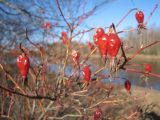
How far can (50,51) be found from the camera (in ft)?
21.8

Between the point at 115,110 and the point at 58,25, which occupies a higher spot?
the point at 58,25

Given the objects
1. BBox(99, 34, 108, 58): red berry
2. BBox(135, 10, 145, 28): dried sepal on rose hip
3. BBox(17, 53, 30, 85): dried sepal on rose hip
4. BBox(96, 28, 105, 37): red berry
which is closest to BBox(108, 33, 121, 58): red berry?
BBox(99, 34, 108, 58): red berry

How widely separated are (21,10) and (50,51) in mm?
1014

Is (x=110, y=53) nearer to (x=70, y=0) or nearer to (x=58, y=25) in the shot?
(x=70, y=0)

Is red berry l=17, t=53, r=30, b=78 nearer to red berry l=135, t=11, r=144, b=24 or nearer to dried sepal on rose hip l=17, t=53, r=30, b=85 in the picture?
dried sepal on rose hip l=17, t=53, r=30, b=85

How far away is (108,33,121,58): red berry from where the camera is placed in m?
1.17

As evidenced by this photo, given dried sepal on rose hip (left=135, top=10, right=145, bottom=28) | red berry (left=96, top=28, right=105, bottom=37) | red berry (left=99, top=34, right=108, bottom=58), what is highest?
dried sepal on rose hip (left=135, top=10, right=145, bottom=28)

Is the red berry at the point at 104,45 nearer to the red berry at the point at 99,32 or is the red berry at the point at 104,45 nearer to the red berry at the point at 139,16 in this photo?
the red berry at the point at 99,32

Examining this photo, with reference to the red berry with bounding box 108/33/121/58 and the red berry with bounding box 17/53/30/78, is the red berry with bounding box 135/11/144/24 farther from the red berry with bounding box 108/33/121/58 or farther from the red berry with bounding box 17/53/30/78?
the red berry with bounding box 17/53/30/78

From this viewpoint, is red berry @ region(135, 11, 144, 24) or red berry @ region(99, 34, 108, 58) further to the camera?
red berry @ region(135, 11, 144, 24)

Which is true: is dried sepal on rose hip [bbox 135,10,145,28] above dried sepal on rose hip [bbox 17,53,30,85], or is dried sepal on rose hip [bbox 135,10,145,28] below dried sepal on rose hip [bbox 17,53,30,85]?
above

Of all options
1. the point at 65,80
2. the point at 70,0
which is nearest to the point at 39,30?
the point at 70,0

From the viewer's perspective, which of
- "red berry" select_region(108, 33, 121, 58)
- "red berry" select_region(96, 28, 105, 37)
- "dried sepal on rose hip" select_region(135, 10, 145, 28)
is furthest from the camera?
"dried sepal on rose hip" select_region(135, 10, 145, 28)

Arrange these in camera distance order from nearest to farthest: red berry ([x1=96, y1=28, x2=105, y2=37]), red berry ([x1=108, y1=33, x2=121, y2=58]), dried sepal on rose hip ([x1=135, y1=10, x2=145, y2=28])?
1. red berry ([x1=108, y1=33, x2=121, y2=58])
2. red berry ([x1=96, y1=28, x2=105, y2=37])
3. dried sepal on rose hip ([x1=135, y1=10, x2=145, y2=28])
